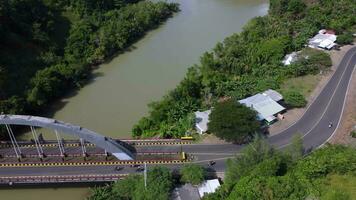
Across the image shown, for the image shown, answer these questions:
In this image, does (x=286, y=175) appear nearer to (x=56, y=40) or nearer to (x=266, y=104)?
(x=266, y=104)

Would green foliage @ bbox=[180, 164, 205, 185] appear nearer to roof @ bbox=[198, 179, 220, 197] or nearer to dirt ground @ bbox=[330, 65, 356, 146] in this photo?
roof @ bbox=[198, 179, 220, 197]

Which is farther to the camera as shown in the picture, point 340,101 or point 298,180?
point 340,101

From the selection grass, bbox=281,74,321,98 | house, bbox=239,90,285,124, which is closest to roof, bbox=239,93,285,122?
house, bbox=239,90,285,124

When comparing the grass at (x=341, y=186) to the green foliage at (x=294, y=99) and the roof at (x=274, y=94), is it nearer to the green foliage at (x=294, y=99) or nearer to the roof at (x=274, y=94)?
the green foliage at (x=294, y=99)

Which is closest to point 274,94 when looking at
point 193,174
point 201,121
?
point 201,121

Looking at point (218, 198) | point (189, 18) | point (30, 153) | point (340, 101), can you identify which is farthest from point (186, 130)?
point (189, 18)

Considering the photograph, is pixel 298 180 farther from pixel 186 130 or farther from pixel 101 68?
pixel 101 68
